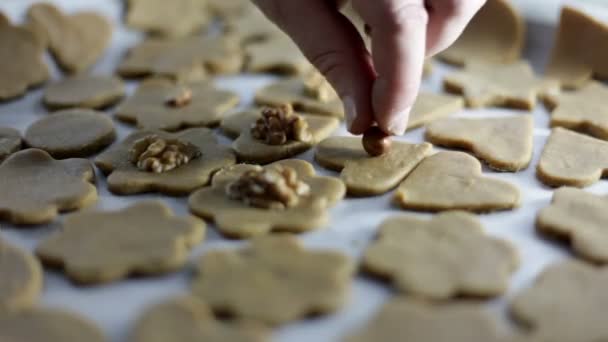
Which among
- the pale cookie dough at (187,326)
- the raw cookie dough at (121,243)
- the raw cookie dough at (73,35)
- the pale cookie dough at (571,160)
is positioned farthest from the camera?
the raw cookie dough at (73,35)

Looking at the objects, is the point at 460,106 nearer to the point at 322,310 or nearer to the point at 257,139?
the point at 257,139

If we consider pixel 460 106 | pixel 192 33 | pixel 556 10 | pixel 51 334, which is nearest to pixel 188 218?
pixel 51 334

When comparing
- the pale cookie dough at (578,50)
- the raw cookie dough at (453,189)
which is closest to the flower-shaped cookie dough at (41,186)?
the raw cookie dough at (453,189)

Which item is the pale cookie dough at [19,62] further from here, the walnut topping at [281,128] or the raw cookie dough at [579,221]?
the raw cookie dough at [579,221]

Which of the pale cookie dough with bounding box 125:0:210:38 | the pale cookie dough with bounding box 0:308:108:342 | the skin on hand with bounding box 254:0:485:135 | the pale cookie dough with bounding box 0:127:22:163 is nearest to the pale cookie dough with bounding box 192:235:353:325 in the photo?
the pale cookie dough with bounding box 0:308:108:342

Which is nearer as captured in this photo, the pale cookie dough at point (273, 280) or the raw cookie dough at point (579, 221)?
the pale cookie dough at point (273, 280)

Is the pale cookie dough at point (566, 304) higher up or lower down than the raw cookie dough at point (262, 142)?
lower down

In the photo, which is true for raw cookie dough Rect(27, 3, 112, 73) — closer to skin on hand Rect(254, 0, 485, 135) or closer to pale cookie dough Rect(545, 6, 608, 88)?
skin on hand Rect(254, 0, 485, 135)
